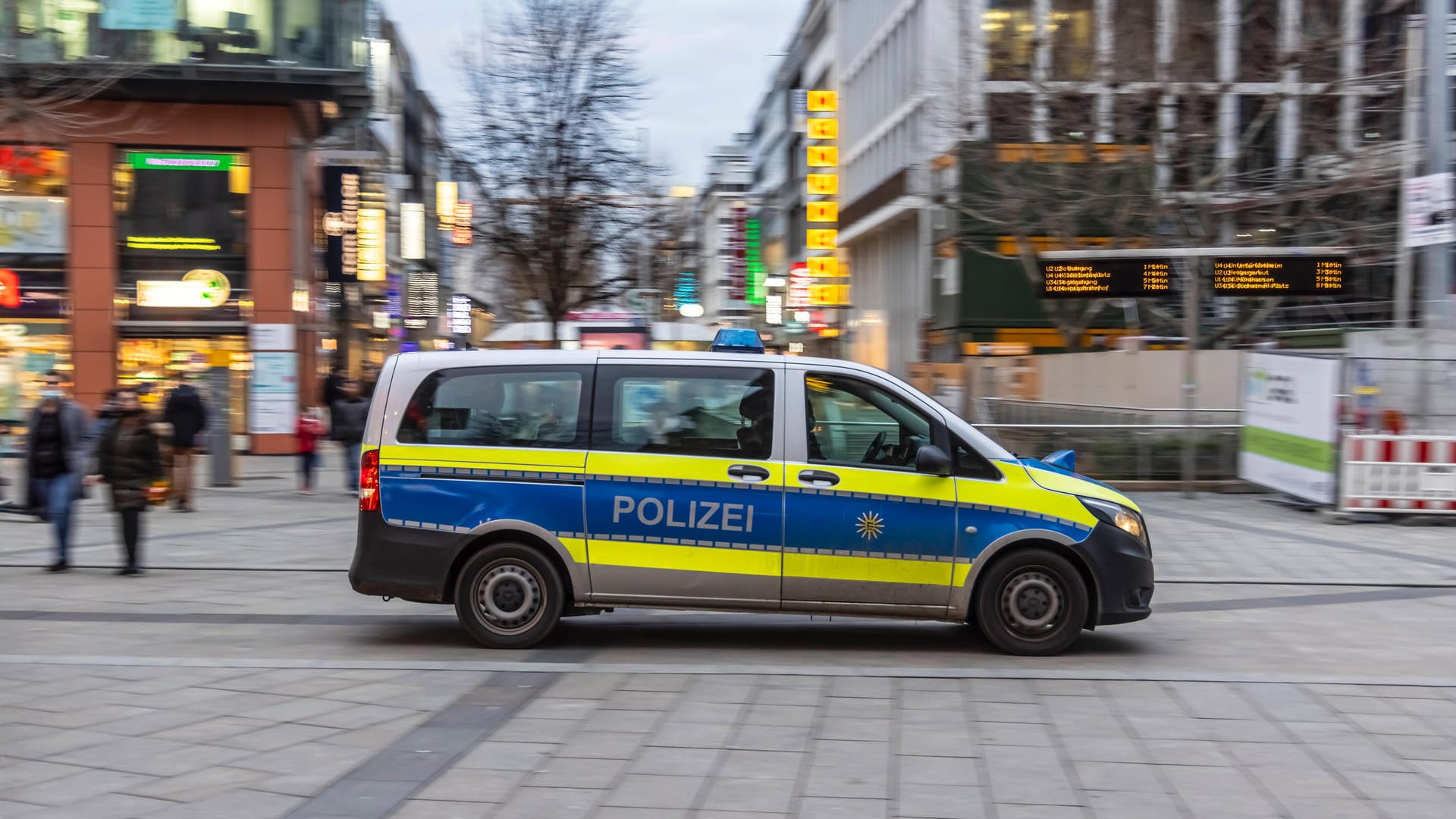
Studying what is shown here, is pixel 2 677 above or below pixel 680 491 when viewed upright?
below

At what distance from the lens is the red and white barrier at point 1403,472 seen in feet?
51.3

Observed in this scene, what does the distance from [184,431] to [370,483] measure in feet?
32.7

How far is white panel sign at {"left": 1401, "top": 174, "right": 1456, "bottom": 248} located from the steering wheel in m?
10.0

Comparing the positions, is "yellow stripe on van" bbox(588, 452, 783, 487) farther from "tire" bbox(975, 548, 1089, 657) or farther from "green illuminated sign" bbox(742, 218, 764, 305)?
"green illuminated sign" bbox(742, 218, 764, 305)

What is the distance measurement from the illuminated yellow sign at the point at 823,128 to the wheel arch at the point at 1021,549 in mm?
48944

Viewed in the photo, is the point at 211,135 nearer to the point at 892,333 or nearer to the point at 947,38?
the point at 947,38

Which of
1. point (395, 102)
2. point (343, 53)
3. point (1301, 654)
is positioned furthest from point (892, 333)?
point (1301, 654)

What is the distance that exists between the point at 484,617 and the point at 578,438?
Result: 1.21m

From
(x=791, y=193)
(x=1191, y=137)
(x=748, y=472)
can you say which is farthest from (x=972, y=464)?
(x=791, y=193)

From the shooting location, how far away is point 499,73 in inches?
968

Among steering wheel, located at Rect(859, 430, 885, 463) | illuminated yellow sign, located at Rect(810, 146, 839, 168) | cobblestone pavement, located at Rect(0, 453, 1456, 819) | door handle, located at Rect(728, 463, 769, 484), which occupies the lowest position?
cobblestone pavement, located at Rect(0, 453, 1456, 819)

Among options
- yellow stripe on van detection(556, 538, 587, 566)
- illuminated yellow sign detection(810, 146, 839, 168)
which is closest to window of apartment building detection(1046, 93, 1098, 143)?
yellow stripe on van detection(556, 538, 587, 566)

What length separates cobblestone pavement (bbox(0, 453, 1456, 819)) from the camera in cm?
531

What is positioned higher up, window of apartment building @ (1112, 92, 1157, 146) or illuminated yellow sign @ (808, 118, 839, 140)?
illuminated yellow sign @ (808, 118, 839, 140)
